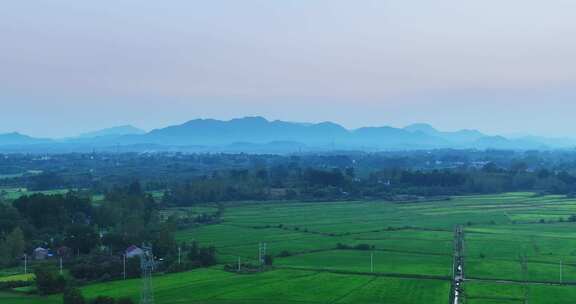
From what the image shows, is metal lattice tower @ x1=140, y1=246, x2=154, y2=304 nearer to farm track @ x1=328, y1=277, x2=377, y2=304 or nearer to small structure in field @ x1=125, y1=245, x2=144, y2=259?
small structure in field @ x1=125, y1=245, x2=144, y2=259

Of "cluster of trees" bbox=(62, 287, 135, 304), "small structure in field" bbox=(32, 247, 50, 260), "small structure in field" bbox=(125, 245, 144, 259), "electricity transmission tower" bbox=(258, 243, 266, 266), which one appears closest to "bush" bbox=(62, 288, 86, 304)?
"cluster of trees" bbox=(62, 287, 135, 304)

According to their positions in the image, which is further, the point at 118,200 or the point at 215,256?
the point at 118,200

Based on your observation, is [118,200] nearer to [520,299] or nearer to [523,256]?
[523,256]

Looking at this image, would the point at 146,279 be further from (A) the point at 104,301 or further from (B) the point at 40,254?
(B) the point at 40,254

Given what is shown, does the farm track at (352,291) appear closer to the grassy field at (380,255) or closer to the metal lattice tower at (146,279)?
the grassy field at (380,255)

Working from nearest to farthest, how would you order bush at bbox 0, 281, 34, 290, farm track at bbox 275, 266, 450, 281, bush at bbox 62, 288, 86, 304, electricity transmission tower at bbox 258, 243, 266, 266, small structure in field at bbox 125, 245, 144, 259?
bush at bbox 62, 288, 86, 304 → bush at bbox 0, 281, 34, 290 → farm track at bbox 275, 266, 450, 281 → electricity transmission tower at bbox 258, 243, 266, 266 → small structure in field at bbox 125, 245, 144, 259

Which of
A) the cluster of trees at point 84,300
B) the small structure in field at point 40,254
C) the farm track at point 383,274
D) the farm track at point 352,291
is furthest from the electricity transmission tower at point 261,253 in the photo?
the small structure in field at point 40,254

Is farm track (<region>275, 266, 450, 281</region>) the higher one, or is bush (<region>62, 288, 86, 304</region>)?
bush (<region>62, 288, 86, 304</region>)

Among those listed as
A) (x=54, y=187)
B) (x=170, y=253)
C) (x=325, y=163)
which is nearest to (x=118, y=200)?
(x=170, y=253)
